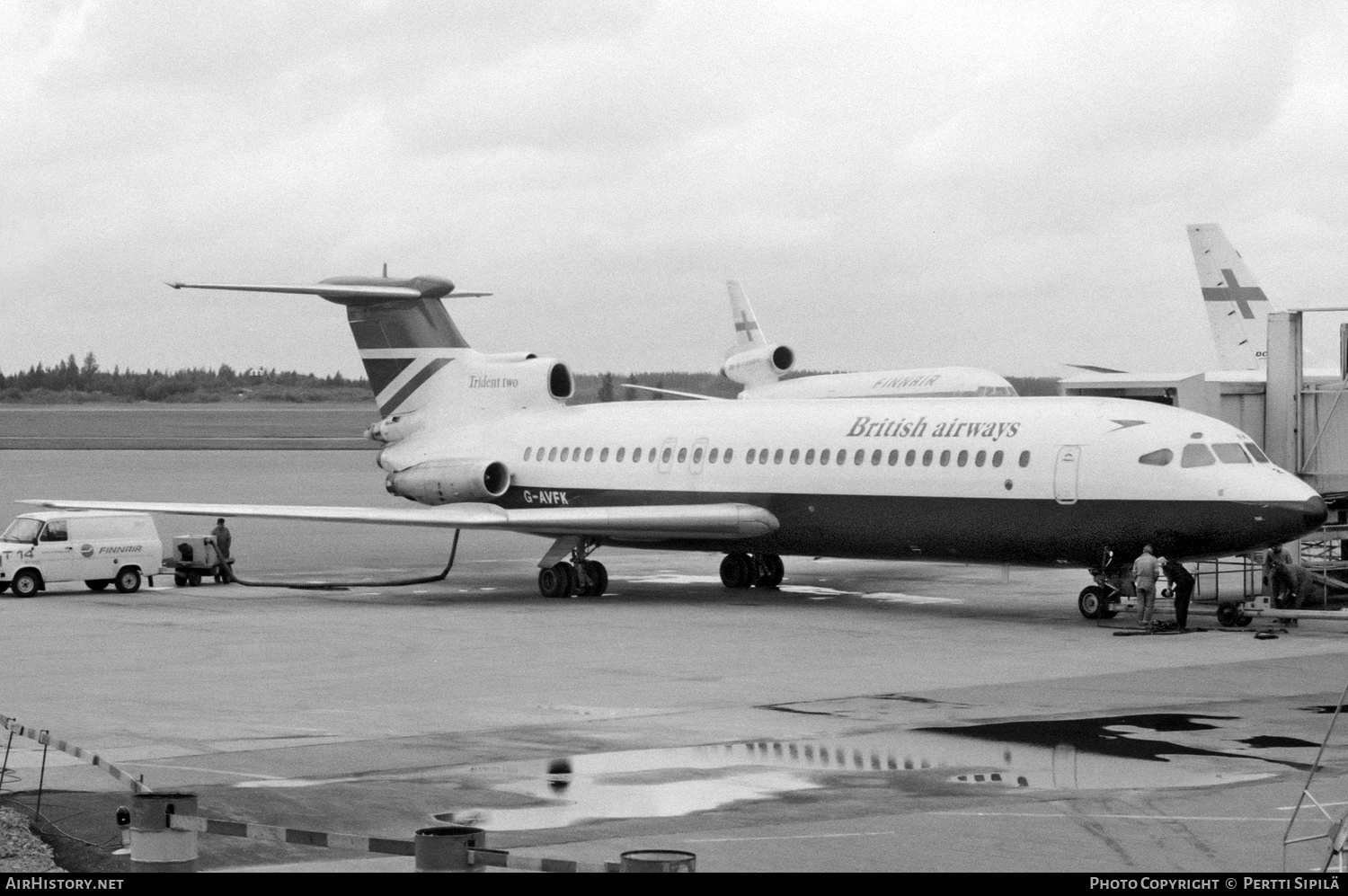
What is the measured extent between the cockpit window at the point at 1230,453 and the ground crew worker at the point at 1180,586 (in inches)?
66.1

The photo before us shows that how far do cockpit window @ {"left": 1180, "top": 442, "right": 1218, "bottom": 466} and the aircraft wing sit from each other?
23.8 ft

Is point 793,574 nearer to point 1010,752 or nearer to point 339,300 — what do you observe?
point 339,300

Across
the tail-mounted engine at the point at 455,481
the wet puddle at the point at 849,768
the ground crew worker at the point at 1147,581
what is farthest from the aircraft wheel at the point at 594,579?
the wet puddle at the point at 849,768

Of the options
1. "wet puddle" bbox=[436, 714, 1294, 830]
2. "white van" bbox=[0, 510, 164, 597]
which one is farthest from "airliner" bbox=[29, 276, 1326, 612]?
"wet puddle" bbox=[436, 714, 1294, 830]

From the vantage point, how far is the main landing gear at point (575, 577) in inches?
1255

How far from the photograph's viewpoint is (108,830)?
1220 cm

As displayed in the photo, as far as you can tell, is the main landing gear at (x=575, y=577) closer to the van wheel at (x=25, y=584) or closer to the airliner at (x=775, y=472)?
the airliner at (x=775, y=472)

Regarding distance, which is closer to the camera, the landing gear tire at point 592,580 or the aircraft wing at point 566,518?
the aircraft wing at point 566,518

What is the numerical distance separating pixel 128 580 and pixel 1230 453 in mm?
19211

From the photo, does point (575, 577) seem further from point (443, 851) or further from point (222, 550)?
point (443, 851)

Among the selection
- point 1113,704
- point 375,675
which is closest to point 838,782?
point 1113,704

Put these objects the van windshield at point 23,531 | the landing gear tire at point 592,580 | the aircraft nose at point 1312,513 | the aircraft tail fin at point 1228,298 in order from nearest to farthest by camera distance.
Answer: the aircraft nose at point 1312,513, the van windshield at point 23,531, the landing gear tire at point 592,580, the aircraft tail fin at point 1228,298

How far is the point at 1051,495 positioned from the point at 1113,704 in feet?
26.9

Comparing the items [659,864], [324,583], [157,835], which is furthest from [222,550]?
[659,864]
